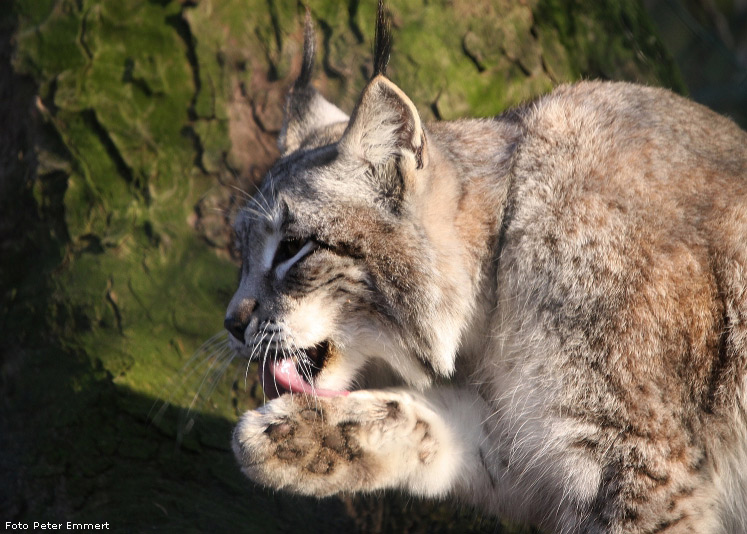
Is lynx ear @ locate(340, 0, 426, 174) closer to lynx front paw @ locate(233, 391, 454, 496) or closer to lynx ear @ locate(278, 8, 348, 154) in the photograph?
lynx ear @ locate(278, 8, 348, 154)

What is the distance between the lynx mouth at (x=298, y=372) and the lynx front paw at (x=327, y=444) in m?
0.12

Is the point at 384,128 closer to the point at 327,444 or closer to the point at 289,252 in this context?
the point at 289,252

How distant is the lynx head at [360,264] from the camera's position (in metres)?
2.74

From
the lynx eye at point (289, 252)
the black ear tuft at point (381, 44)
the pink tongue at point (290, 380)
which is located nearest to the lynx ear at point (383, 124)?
the black ear tuft at point (381, 44)

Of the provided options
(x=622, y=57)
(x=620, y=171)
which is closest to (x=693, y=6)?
(x=622, y=57)

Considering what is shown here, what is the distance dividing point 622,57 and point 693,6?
7.00 meters

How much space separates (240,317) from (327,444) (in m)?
0.59

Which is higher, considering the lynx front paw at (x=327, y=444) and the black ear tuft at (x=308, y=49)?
the black ear tuft at (x=308, y=49)

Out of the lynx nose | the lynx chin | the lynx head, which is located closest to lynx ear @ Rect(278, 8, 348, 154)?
the lynx chin

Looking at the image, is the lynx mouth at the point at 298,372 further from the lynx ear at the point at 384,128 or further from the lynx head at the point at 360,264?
the lynx ear at the point at 384,128

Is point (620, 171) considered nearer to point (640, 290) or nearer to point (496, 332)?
point (640, 290)

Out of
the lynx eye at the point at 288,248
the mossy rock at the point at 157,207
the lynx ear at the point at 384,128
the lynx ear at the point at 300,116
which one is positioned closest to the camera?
the lynx ear at the point at 384,128

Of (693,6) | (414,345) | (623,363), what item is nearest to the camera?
(623,363)

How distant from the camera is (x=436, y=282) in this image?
277 centimetres
